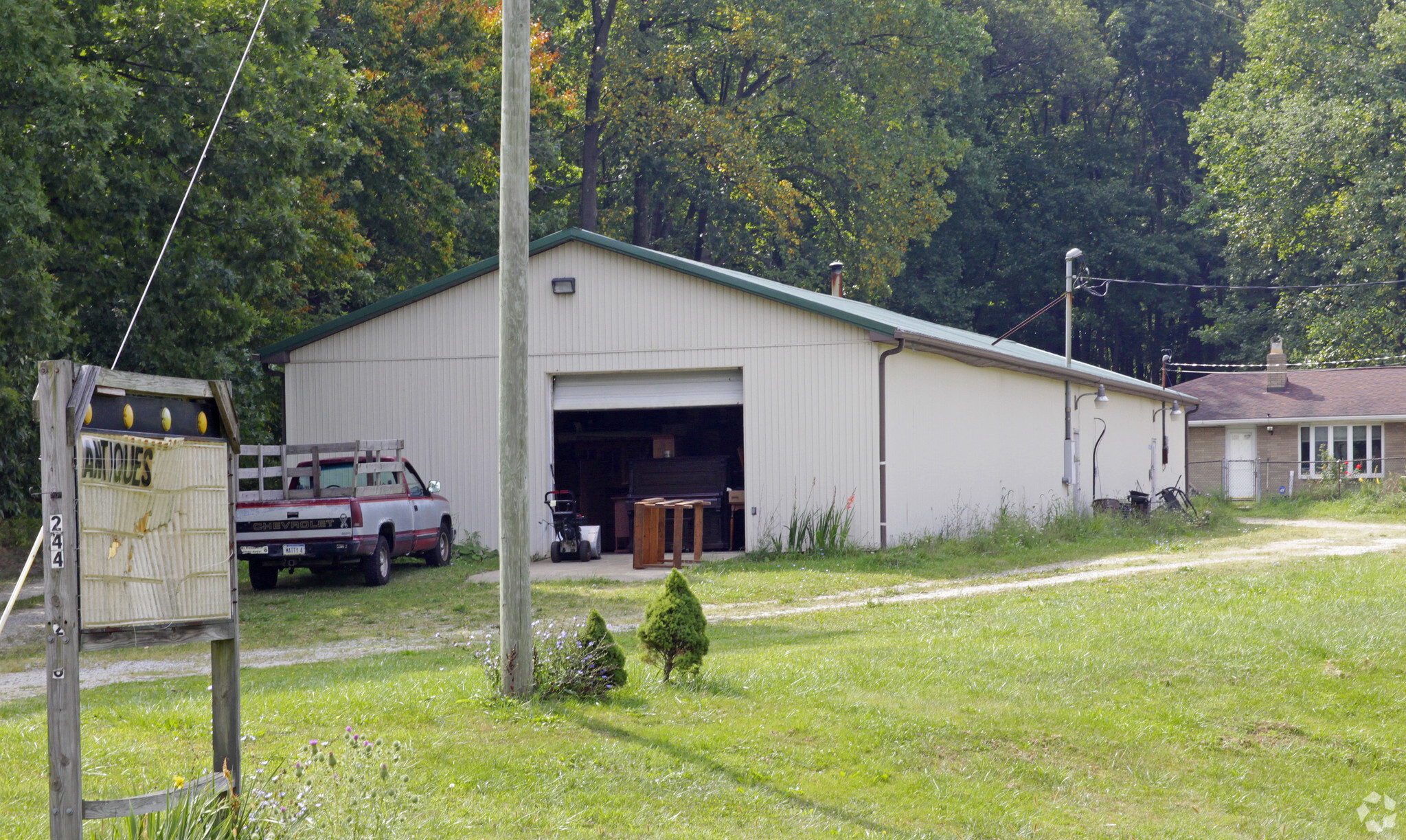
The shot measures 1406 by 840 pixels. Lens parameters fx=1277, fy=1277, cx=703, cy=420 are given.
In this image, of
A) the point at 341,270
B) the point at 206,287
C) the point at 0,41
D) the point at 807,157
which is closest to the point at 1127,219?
the point at 807,157

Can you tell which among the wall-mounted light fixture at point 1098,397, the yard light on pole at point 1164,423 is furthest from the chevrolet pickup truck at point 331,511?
the yard light on pole at point 1164,423

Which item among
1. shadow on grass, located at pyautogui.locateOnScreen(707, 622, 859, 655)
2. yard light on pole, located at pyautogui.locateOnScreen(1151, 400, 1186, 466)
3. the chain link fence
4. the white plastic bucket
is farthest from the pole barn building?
the chain link fence

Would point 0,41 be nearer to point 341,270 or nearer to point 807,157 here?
point 341,270

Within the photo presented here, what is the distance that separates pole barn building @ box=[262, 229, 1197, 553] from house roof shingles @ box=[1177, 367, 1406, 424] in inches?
934

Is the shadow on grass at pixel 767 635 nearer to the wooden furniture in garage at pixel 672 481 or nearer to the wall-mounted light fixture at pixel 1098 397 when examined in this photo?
the wooden furniture in garage at pixel 672 481

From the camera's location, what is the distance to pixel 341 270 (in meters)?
25.5

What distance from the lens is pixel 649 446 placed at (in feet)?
87.9

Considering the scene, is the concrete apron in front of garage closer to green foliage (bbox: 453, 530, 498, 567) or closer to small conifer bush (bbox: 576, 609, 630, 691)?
green foliage (bbox: 453, 530, 498, 567)

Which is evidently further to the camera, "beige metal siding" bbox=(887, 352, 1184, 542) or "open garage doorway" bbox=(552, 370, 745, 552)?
"open garage doorway" bbox=(552, 370, 745, 552)

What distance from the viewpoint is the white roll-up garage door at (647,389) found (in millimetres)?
21000

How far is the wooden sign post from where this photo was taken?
4445 millimetres

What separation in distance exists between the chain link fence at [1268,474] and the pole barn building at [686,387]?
73.5 ft

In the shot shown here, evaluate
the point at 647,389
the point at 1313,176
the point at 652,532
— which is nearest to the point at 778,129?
the point at 1313,176

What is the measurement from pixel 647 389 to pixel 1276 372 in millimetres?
32564
